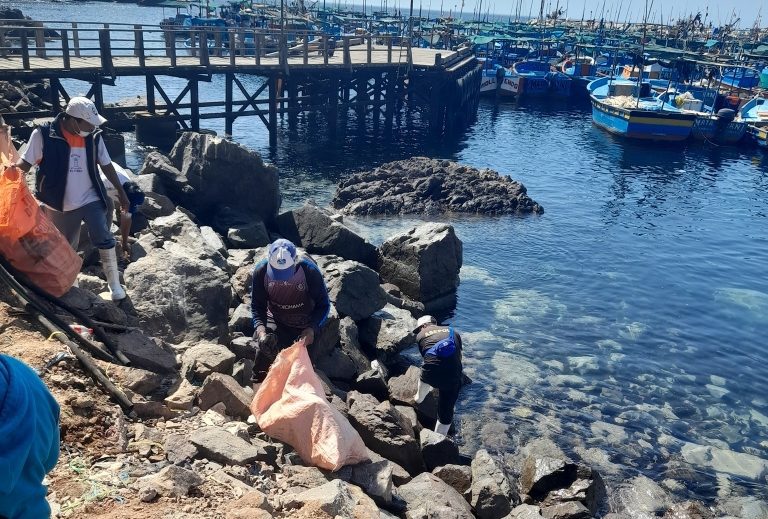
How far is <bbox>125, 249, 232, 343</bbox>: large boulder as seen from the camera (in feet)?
25.4

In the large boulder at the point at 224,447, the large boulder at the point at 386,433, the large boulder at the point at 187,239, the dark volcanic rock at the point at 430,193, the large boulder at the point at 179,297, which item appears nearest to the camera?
the large boulder at the point at 224,447

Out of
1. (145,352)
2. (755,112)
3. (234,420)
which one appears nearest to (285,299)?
(234,420)

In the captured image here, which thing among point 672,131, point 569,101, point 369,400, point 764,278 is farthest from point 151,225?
point 569,101

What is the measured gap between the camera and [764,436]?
35.6 ft

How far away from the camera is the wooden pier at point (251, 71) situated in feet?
66.5

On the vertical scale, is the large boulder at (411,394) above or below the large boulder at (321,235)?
below

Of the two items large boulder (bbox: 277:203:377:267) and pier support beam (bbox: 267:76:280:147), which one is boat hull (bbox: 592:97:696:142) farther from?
large boulder (bbox: 277:203:377:267)

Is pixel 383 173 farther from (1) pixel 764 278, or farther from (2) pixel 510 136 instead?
(2) pixel 510 136

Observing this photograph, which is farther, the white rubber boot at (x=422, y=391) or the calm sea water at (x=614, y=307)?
the calm sea water at (x=614, y=307)

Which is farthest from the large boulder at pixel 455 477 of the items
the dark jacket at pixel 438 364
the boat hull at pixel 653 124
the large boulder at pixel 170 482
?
the boat hull at pixel 653 124

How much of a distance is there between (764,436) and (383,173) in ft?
51.5


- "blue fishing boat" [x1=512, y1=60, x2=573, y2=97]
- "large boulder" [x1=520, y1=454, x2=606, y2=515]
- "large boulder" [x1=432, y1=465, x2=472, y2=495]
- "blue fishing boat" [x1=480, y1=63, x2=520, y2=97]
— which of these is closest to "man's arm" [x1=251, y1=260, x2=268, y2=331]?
"large boulder" [x1=432, y1=465, x2=472, y2=495]

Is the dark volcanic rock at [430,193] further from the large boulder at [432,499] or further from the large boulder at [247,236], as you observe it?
the large boulder at [432,499]

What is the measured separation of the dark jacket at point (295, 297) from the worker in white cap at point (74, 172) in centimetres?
191
